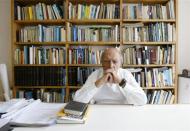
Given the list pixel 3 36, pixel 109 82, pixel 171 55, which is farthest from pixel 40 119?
pixel 3 36

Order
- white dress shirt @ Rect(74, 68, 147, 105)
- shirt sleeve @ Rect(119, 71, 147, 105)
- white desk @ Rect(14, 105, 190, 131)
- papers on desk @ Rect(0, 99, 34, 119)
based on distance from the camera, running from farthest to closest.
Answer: white dress shirt @ Rect(74, 68, 147, 105) < shirt sleeve @ Rect(119, 71, 147, 105) < papers on desk @ Rect(0, 99, 34, 119) < white desk @ Rect(14, 105, 190, 131)

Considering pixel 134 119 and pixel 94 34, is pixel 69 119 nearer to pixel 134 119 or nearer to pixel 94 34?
pixel 134 119

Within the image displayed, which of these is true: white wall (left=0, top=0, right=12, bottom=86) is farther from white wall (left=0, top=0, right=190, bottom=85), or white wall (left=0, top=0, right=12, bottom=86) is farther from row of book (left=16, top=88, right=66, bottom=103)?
row of book (left=16, top=88, right=66, bottom=103)

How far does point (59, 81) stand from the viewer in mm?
3379

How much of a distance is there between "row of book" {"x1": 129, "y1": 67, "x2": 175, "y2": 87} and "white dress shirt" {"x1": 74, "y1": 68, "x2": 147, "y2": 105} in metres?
1.07

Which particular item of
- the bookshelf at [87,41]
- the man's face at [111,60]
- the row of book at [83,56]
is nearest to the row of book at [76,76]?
the bookshelf at [87,41]

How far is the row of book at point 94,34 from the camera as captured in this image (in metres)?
3.39

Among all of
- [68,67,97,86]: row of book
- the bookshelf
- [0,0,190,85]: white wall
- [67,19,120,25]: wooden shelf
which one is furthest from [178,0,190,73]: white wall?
[68,67,97,86]: row of book

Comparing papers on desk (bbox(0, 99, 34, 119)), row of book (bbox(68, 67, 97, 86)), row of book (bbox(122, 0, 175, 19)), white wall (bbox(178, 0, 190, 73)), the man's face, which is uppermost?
row of book (bbox(122, 0, 175, 19))

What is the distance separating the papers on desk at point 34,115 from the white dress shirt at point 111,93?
504 millimetres

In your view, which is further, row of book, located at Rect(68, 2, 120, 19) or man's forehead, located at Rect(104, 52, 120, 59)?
row of book, located at Rect(68, 2, 120, 19)

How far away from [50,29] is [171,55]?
1.78 m

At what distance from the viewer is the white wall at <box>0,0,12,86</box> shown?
3.69m

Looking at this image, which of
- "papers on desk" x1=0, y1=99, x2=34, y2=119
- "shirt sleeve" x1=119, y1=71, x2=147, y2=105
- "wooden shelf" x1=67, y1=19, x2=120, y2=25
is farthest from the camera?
"wooden shelf" x1=67, y1=19, x2=120, y2=25
